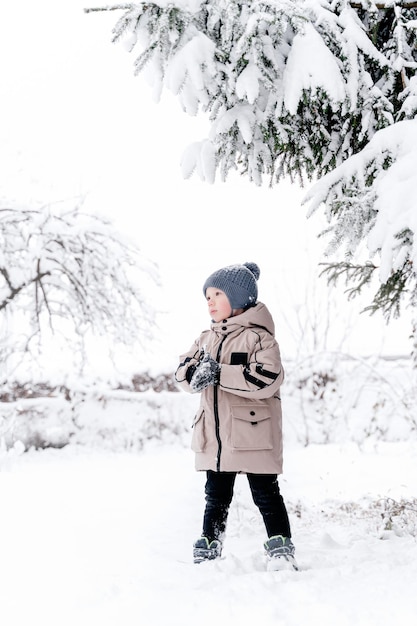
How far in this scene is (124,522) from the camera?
4.15 metres

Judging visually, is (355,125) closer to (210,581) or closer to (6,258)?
(210,581)

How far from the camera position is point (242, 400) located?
301cm

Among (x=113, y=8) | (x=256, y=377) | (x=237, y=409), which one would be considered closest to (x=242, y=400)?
(x=237, y=409)

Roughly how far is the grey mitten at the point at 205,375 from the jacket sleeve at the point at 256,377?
33mm

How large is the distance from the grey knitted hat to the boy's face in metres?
0.02

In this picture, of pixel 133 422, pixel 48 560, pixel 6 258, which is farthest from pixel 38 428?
pixel 48 560

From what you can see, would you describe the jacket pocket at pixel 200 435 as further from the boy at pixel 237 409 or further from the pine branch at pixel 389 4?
the pine branch at pixel 389 4

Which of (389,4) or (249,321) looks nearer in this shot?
(249,321)

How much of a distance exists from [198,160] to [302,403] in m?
7.17

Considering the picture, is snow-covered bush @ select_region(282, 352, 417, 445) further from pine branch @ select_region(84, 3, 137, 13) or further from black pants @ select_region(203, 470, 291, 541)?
pine branch @ select_region(84, 3, 137, 13)

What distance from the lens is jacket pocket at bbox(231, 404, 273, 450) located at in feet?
9.55

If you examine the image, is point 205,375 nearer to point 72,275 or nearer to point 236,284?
point 236,284

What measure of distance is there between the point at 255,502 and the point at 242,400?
54cm

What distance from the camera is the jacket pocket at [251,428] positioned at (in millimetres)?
2912
